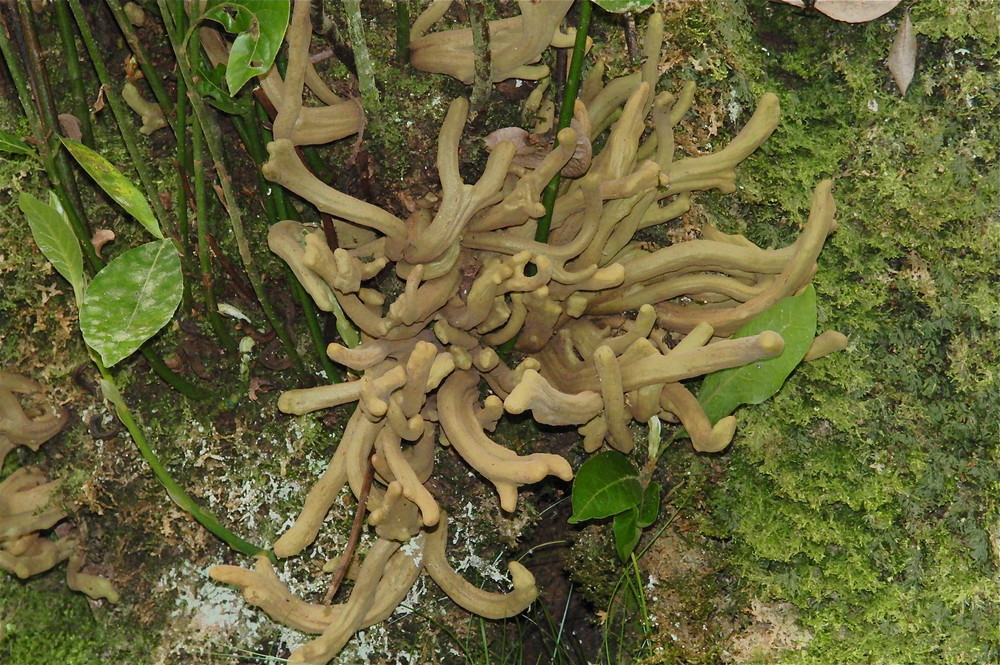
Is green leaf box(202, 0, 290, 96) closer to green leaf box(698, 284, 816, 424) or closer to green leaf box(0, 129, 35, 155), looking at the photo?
green leaf box(0, 129, 35, 155)

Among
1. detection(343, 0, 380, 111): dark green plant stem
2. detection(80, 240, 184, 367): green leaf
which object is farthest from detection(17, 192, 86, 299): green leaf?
detection(343, 0, 380, 111): dark green plant stem

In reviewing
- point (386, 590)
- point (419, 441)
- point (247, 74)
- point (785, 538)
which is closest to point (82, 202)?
point (247, 74)

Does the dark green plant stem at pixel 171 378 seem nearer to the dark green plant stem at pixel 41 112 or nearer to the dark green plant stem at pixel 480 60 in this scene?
the dark green plant stem at pixel 41 112

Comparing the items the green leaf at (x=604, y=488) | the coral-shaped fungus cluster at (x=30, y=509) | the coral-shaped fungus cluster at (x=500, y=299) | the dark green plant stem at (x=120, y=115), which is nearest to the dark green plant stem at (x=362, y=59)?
the coral-shaped fungus cluster at (x=500, y=299)

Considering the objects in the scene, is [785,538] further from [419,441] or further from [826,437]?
[419,441]

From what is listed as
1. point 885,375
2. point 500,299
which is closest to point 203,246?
point 500,299
